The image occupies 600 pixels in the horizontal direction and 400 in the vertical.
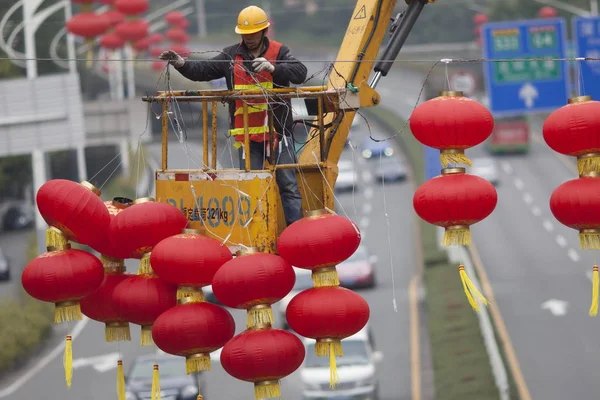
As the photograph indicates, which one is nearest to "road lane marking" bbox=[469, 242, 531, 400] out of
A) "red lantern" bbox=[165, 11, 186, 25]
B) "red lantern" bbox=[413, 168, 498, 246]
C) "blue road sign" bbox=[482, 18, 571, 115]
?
"blue road sign" bbox=[482, 18, 571, 115]

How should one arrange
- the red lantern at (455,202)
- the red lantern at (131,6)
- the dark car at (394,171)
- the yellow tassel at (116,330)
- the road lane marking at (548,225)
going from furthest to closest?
the dark car at (394,171), the road lane marking at (548,225), the red lantern at (131,6), the yellow tassel at (116,330), the red lantern at (455,202)

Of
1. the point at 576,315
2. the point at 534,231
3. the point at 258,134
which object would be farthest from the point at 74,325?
the point at 258,134

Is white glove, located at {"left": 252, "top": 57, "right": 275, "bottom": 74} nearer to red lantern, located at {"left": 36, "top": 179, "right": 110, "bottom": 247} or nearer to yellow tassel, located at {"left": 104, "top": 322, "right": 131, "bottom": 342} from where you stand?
red lantern, located at {"left": 36, "top": 179, "right": 110, "bottom": 247}

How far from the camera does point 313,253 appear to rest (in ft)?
44.4

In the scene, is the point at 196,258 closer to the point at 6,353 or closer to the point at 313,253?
the point at 313,253

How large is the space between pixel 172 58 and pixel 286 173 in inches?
70.5

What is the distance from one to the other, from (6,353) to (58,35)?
43.6 feet

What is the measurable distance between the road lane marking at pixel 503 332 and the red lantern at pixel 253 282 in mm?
17028

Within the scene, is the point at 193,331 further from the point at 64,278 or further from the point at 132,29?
the point at 132,29

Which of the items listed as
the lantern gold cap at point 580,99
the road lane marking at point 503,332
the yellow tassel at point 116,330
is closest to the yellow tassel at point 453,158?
the lantern gold cap at point 580,99

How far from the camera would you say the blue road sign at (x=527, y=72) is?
37.2m

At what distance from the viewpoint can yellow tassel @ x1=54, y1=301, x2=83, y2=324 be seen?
14.6 metres

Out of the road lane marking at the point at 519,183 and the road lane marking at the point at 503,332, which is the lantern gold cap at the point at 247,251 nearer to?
the road lane marking at the point at 503,332

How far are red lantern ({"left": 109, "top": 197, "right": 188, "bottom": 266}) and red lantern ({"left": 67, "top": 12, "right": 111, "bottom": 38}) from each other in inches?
1157
